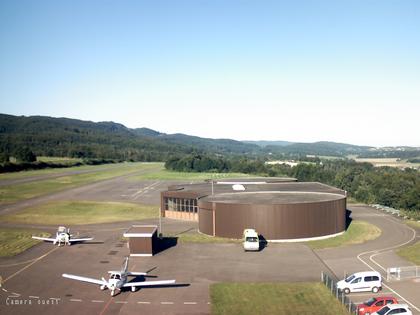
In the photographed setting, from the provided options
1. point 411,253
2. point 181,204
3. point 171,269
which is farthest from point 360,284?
point 181,204

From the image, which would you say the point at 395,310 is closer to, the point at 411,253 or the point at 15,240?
the point at 411,253

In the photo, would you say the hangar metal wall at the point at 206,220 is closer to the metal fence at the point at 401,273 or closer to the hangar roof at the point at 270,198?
the hangar roof at the point at 270,198

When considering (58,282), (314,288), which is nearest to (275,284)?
(314,288)

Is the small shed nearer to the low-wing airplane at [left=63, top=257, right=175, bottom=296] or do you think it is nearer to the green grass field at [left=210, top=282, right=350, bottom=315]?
the low-wing airplane at [left=63, top=257, right=175, bottom=296]

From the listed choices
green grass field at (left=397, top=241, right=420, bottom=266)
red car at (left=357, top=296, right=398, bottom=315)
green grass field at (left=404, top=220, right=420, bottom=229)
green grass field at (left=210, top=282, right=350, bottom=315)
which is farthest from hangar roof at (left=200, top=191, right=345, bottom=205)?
red car at (left=357, top=296, right=398, bottom=315)

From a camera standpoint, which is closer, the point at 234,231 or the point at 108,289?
the point at 108,289

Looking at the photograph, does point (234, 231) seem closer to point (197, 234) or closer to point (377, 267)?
point (197, 234)
